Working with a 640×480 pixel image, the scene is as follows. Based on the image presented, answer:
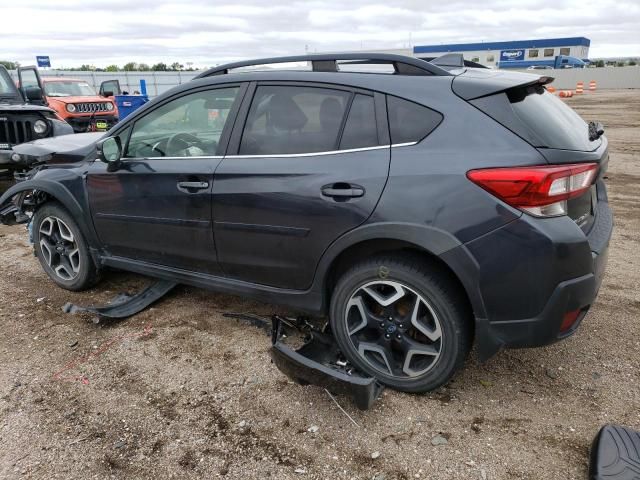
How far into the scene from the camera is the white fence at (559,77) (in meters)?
31.6

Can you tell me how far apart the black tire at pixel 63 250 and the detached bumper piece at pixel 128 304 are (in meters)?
0.32

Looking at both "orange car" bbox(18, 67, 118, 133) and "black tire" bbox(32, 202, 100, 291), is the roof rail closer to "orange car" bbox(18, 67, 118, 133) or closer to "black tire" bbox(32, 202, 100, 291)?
"black tire" bbox(32, 202, 100, 291)

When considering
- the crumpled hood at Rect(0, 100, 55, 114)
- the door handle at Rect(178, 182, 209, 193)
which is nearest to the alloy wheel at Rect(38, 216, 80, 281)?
the door handle at Rect(178, 182, 209, 193)

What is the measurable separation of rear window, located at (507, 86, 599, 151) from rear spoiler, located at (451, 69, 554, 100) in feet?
0.13

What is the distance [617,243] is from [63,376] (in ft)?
17.0

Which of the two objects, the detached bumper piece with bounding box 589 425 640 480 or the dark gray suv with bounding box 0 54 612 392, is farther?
the dark gray suv with bounding box 0 54 612 392

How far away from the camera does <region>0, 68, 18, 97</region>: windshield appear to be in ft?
30.1

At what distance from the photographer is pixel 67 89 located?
1541 cm

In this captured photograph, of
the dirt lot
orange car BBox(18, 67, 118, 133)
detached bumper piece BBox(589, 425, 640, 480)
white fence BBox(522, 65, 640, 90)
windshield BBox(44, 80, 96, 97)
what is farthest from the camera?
white fence BBox(522, 65, 640, 90)

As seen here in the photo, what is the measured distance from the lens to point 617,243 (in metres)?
5.22

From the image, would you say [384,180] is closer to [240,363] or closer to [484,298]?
[484,298]

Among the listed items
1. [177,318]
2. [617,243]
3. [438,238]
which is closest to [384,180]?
[438,238]

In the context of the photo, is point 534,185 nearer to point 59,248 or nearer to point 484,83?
point 484,83

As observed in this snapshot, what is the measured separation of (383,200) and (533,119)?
841mm
